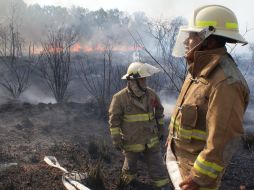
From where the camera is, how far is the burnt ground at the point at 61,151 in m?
4.86

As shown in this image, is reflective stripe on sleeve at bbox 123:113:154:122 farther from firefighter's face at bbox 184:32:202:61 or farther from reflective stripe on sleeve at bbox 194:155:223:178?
reflective stripe on sleeve at bbox 194:155:223:178

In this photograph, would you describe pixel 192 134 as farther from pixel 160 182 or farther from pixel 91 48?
pixel 91 48

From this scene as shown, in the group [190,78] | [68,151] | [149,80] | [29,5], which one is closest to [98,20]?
[29,5]

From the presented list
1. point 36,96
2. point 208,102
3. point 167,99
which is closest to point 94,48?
point 36,96

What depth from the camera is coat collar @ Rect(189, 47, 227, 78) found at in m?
2.54

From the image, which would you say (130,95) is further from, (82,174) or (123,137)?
(82,174)

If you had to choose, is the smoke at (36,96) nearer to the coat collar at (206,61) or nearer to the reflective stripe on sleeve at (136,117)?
the reflective stripe on sleeve at (136,117)

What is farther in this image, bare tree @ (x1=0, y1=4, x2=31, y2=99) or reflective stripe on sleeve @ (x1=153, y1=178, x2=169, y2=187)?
bare tree @ (x1=0, y1=4, x2=31, y2=99)

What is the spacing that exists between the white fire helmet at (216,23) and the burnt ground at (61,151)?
254 centimetres

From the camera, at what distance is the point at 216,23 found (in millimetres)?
2629

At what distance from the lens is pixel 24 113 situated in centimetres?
927

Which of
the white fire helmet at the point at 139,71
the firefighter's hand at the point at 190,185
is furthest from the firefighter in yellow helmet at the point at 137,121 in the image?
the firefighter's hand at the point at 190,185

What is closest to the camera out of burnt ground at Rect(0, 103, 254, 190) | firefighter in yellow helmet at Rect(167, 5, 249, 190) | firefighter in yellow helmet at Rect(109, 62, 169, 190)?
firefighter in yellow helmet at Rect(167, 5, 249, 190)

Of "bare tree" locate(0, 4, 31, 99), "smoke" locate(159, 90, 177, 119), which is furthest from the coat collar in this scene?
"bare tree" locate(0, 4, 31, 99)
